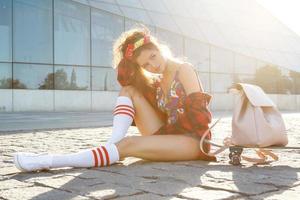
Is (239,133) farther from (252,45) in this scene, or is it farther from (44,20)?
(252,45)

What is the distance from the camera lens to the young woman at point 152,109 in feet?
12.2

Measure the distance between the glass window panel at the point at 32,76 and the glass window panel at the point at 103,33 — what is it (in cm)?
206

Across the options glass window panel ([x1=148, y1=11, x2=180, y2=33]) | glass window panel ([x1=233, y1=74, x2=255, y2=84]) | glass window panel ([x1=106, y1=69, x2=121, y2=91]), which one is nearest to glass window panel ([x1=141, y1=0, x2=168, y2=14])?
glass window panel ([x1=148, y1=11, x2=180, y2=33])

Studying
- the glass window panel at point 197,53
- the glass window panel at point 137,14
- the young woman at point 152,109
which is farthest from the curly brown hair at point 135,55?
the glass window panel at point 197,53

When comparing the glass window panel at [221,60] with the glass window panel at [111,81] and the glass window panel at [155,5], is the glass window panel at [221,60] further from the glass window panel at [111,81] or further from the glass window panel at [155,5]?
the glass window panel at [111,81]

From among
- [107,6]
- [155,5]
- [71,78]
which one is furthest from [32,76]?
[155,5]

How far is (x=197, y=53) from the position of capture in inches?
898

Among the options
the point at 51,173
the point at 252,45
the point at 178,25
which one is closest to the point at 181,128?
the point at 51,173

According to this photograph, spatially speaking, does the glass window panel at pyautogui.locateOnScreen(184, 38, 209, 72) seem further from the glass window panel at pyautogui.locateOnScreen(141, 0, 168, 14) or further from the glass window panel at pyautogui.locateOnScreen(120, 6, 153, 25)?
the glass window panel at pyautogui.locateOnScreen(120, 6, 153, 25)

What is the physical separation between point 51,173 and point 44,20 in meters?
15.9

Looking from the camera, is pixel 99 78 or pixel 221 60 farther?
pixel 221 60

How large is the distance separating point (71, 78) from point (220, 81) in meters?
7.97

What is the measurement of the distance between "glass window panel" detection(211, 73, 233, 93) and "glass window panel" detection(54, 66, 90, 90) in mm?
6750

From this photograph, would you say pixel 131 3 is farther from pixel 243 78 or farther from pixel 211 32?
pixel 243 78
